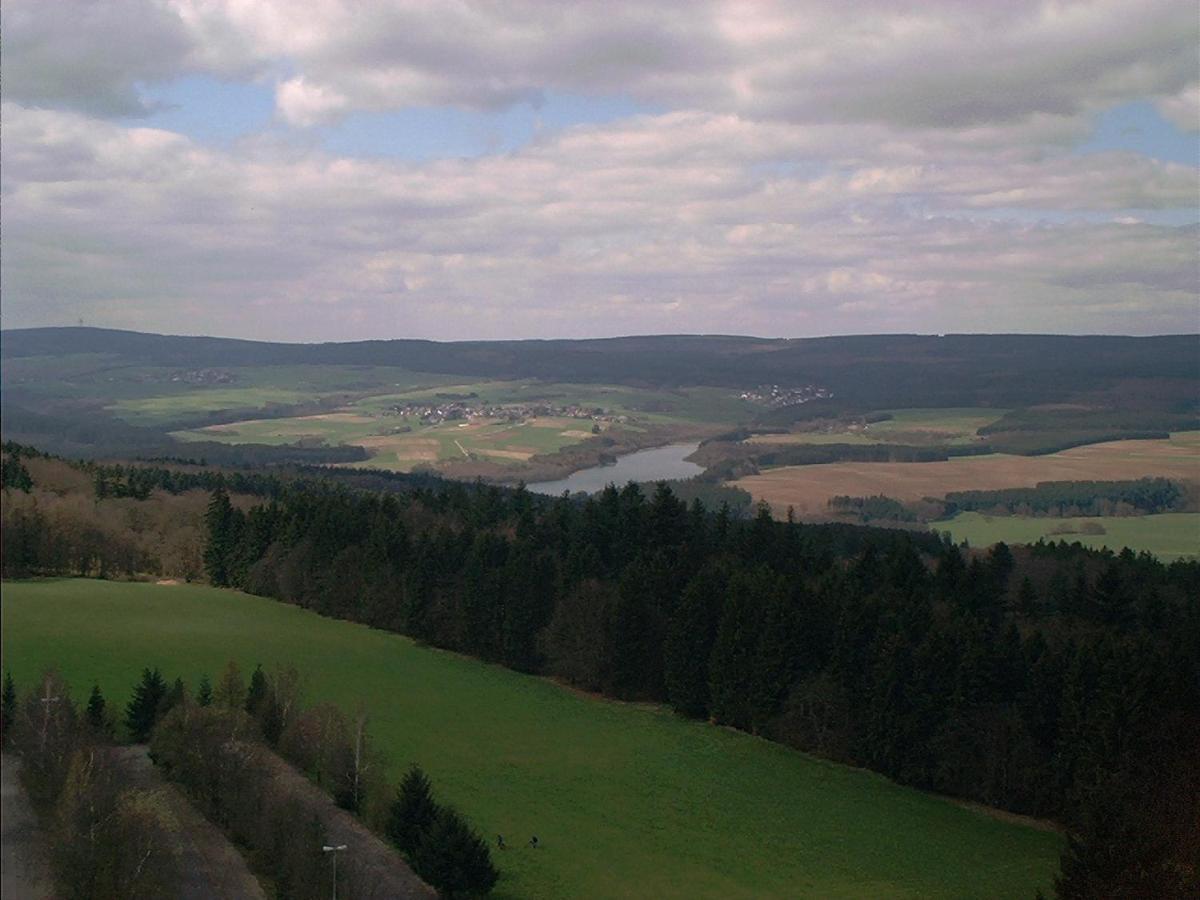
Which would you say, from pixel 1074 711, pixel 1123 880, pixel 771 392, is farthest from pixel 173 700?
pixel 771 392

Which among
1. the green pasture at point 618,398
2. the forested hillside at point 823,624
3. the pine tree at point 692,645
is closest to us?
the forested hillside at point 823,624

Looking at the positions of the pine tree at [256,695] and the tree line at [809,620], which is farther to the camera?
the tree line at [809,620]

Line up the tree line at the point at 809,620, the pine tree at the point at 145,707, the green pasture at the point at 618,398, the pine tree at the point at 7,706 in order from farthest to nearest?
the green pasture at the point at 618,398
the tree line at the point at 809,620
the pine tree at the point at 145,707
the pine tree at the point at 7,706

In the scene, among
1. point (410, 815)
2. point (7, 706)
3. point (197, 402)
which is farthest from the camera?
point (197, 402)

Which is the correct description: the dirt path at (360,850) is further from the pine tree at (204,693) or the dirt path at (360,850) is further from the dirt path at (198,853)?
the pine tree at (204,693)

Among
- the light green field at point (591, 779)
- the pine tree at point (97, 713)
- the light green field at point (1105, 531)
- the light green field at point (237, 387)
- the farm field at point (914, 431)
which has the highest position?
the light green field at point (237, 387)

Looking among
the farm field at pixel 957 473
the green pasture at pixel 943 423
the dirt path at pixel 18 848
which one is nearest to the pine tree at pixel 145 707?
the dirt path at pixel 18 848

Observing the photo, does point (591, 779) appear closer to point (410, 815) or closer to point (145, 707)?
point (410, 815)

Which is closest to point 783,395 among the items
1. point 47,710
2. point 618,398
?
point 618,398
